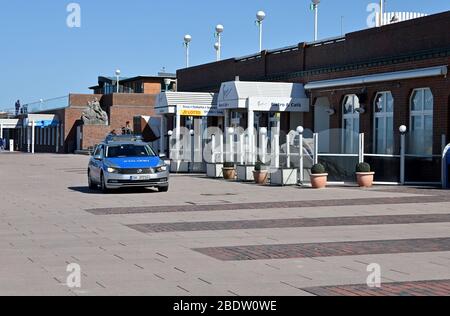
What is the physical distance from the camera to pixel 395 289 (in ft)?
27.0

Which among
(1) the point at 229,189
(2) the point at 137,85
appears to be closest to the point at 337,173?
(1) the point at 229,189

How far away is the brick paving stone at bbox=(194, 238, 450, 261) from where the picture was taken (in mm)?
10695

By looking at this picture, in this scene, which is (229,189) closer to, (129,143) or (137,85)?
(129,143)

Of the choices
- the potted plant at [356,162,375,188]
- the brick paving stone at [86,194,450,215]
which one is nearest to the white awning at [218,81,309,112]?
the potted plant at [356,162,375,188]

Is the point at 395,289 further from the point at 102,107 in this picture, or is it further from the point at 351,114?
the point at 102,107

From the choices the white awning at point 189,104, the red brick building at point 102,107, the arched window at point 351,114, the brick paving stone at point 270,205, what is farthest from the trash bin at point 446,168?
the red brick building at point 102,107

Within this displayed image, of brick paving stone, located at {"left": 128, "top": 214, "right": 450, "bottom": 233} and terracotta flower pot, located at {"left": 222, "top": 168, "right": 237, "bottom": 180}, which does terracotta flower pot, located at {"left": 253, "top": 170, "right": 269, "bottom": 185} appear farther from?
brick paving stone, located at {"left": 128, "top": 214, "right": 450, "bottom": 233}

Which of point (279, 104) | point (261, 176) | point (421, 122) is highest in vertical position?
point (279, 104)

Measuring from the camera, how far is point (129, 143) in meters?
24.0

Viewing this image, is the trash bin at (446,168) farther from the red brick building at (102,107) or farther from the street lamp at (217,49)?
the red brick building at (102,107)

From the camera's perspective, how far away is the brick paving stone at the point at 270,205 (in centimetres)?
1750

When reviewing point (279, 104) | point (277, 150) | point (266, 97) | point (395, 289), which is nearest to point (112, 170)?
point (277, 150)

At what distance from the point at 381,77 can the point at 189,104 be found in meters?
11.7
